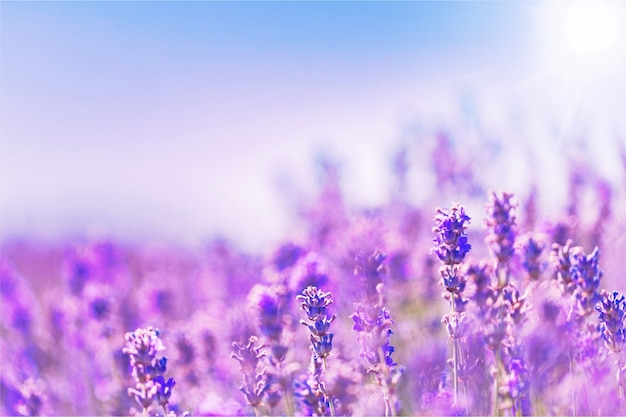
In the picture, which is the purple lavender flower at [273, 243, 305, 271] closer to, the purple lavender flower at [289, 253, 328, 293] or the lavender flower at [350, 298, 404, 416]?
the purple lavender flower at [289, 253, 328, 293]

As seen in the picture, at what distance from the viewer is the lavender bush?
2.03m

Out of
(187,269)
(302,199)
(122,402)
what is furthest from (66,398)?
(187,269)

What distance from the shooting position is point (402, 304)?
5.77m

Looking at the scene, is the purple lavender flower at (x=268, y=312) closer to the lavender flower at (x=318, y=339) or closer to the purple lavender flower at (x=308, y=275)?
the lavender flower at (x=318, y=339)

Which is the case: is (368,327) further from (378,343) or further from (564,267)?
(564,267)

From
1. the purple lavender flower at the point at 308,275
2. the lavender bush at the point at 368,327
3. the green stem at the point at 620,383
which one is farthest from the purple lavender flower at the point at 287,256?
the green stem at the point at 620,383

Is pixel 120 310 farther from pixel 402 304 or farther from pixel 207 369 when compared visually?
pixel 402 304

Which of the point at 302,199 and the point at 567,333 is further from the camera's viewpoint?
the point at 302,199

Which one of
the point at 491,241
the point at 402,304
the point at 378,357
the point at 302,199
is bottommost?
the point at 378,357

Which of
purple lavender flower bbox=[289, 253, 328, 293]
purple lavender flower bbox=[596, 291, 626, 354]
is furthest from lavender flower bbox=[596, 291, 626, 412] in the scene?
purple lavender flower bbox=[289, 253, 328, 293]

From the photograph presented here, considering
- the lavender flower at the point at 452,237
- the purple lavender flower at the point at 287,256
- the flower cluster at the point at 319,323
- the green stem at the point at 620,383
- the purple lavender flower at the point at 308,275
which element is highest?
the purple lavender flower at the point at 287,256

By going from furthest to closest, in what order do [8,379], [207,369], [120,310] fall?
[120,310] < [8,379] < [207,369]

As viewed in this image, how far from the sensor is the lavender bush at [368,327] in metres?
2.03

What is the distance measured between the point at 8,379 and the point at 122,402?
0.77 m
